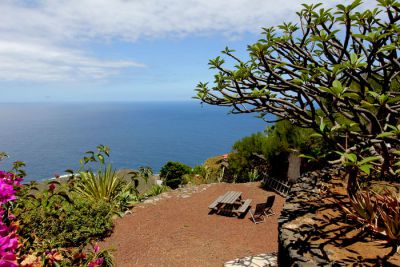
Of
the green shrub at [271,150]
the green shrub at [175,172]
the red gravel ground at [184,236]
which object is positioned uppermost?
the green shrub at [271,150]

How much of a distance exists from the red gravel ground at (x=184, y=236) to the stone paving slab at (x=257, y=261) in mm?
397

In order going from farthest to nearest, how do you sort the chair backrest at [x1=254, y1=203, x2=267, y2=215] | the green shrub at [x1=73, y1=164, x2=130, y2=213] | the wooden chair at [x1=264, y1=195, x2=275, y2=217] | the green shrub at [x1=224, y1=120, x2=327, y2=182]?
the green shrub at [x1=224, y1=120, x2=327, y2=182]
the green shrub at [x1=73, y1=164, x2=130, y2=213]
the wooden chair at [x1=264, y1=195, x2=275, y2=217]
the chair backrest at [x1=254, y1=203, x2=267, y2=215]

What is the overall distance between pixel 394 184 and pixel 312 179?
1557 millimetres

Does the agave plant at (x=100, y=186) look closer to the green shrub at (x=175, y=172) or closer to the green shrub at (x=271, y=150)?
the green shrub at (x=271, y=150)

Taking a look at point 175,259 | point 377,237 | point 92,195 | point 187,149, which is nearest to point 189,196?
point 92,195

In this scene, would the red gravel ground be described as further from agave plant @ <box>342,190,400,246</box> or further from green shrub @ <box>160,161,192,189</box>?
green shrub @ <box>160,161,192,189</box>

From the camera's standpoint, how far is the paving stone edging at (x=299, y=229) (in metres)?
3.68

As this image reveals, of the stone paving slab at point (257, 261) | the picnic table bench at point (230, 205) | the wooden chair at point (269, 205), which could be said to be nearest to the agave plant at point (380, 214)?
the stone paving slab at point (257, 261)

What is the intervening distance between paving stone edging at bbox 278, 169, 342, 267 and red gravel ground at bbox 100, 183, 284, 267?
2.40 meters

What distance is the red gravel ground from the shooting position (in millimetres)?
7309

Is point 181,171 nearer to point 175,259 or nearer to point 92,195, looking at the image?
point 92,195

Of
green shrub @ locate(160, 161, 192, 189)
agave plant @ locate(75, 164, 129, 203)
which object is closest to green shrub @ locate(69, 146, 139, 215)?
agave plant @ locate(75, 164, 129, 203)

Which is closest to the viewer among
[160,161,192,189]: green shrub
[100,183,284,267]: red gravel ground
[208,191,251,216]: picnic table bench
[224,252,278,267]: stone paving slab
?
[224,252,278,267]: stone paving slab

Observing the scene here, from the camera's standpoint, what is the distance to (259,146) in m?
16.4
